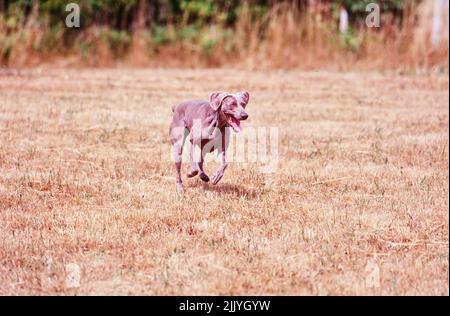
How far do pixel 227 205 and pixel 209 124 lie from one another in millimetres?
665

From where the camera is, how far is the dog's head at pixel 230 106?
623cm

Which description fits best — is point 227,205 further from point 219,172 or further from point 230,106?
point 230,106

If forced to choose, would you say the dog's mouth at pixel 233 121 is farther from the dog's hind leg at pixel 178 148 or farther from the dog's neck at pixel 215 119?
the dog's hind leg at pixel 178 148

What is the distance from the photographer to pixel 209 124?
6.40 m

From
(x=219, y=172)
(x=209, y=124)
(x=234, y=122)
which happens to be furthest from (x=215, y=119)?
(x=219, y=172)

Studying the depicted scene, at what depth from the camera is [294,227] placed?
18.4ft

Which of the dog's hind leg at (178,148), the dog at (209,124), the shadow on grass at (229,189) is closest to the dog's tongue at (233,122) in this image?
the dog at (209,124)

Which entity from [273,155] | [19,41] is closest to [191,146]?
[273,155]

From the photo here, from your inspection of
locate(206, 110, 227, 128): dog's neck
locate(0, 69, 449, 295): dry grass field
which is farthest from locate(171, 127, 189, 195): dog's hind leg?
locate(206, 110, 227, 128): dog's neck

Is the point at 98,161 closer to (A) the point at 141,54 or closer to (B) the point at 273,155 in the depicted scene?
(B) the point at 273,155

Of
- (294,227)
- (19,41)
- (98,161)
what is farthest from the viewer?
(19,41)

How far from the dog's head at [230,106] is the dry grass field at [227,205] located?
2.03ft

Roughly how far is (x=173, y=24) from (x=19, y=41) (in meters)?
3.65

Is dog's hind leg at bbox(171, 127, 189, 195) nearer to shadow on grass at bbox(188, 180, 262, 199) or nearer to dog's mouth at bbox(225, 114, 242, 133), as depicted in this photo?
shadow on grass at bbox(188, 180, 262, 199)
